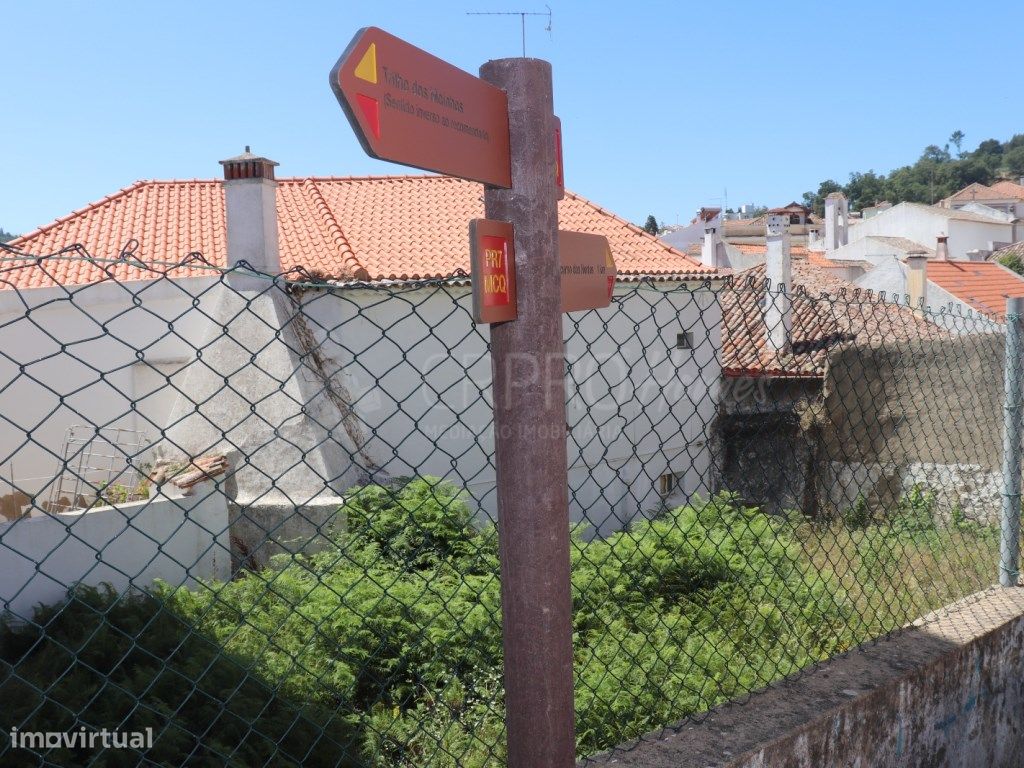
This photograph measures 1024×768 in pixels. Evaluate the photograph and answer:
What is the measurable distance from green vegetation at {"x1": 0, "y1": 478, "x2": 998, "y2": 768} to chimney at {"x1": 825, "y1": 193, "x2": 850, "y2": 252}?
111 feet

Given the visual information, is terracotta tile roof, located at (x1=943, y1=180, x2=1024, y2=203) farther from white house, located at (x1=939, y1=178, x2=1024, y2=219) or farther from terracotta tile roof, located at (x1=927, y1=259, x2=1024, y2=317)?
terracotta tile roof, located at (x1=927, y1=259, x2=1024, y2=317)

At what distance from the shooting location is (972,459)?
845 cm

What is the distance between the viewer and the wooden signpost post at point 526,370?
147 cm

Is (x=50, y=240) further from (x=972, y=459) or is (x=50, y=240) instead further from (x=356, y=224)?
(x=972, y=459)

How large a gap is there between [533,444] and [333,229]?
13776 mm

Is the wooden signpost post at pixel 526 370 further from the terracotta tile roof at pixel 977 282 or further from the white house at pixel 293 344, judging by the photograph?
the terracotta tile roof at pixel 977 282

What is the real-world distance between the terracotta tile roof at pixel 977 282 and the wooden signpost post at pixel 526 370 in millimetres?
20650

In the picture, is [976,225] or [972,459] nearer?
[972,459]

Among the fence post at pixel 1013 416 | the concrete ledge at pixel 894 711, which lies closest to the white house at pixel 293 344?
the fence post at pixel 1013 416

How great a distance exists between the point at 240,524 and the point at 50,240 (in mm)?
7116

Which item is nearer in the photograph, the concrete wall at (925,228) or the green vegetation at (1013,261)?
the green vegetation at (1013,261)

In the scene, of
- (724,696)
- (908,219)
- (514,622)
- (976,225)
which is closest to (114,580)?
(724,696)

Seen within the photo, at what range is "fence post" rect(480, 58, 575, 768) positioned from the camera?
151cm

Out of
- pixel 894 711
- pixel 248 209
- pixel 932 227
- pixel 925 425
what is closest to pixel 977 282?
pixel 925 425
